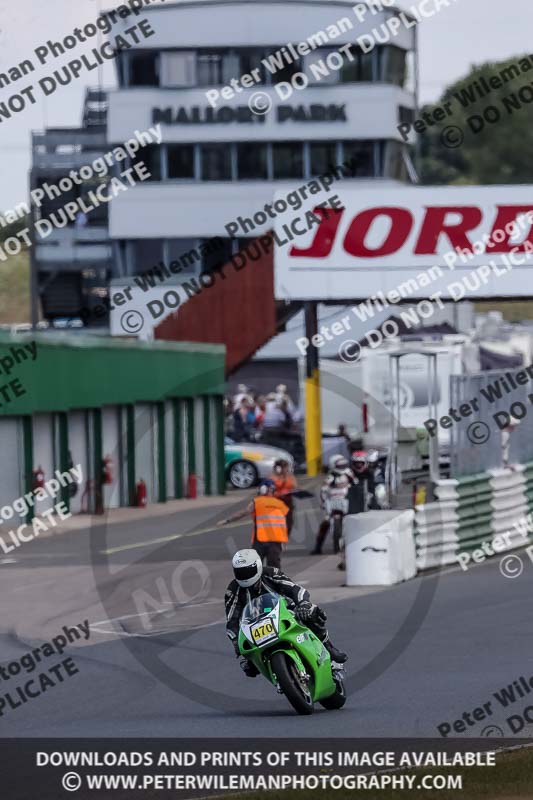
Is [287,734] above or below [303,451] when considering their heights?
above

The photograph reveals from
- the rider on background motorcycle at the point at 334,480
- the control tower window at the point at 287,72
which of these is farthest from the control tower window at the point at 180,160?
the rider on background motorcycle at the point at 334,480

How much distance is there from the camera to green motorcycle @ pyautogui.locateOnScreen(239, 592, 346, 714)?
446 inches

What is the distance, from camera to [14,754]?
415 inches

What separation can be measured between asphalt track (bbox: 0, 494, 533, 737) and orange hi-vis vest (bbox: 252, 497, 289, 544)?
3.35 feet

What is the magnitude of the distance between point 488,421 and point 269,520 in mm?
4707

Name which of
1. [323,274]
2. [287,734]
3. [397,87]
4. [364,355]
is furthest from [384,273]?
[397,87]

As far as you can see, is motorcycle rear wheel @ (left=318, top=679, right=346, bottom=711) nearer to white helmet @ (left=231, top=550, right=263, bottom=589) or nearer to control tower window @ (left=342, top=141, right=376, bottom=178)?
white helmet @ (left=231, top=550, right=263, bottom=589)

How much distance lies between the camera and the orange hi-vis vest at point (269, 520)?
2109 cm

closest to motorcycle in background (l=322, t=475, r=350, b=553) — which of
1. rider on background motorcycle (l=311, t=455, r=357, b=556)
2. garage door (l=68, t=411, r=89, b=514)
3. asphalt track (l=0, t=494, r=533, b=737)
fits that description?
rider on background motorcycle (l=311, t=455, r=357, b=556)

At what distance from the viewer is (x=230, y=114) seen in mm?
66812

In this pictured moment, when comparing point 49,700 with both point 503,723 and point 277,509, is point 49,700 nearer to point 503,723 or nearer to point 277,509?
point 503,723

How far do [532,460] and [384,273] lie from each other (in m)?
9.57

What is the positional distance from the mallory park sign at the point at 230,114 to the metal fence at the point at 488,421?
137 ft

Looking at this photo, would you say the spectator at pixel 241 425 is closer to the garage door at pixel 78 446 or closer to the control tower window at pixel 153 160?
the garage door at pixel 78 446
